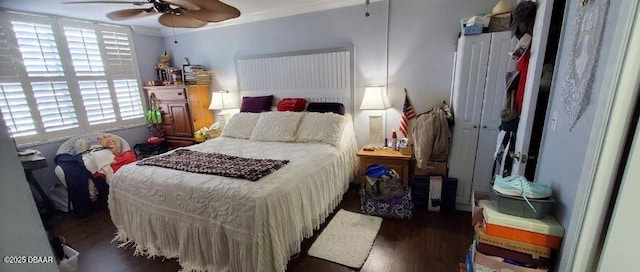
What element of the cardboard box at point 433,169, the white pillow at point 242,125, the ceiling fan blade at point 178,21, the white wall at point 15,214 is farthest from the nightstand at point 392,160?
the white wall at point 15,214

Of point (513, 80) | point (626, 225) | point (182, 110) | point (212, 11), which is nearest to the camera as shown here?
point (626, 225)

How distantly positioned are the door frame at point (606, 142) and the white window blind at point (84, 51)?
4.86 metres

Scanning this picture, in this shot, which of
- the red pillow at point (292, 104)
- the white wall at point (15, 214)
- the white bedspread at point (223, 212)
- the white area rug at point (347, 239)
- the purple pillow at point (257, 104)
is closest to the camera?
the white wall at point (15, 214)

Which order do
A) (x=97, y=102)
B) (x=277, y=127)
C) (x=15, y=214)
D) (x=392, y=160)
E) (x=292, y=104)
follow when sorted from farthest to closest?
(x=97, y=102), (x=292, y=104), (x=277, y=127), (x=392, y=160), (x=15, y=214)

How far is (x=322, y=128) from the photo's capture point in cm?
276

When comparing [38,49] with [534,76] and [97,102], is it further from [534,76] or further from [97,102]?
[534,76]

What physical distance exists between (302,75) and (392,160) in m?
1.61

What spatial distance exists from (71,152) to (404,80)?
410 cm

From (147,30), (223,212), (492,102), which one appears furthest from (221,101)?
(492,102)

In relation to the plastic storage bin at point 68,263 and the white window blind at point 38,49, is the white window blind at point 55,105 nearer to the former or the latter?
the white window blind at point 38,49

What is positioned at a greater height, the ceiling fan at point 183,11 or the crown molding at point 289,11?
the crown molding at point 289,11

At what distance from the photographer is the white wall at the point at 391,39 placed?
101 inches

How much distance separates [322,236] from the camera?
85.6 inches

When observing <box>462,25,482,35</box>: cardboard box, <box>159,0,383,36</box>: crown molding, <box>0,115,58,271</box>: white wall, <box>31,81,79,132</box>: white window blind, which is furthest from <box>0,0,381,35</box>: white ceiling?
<box>0,115,58,271</box>: white wall
